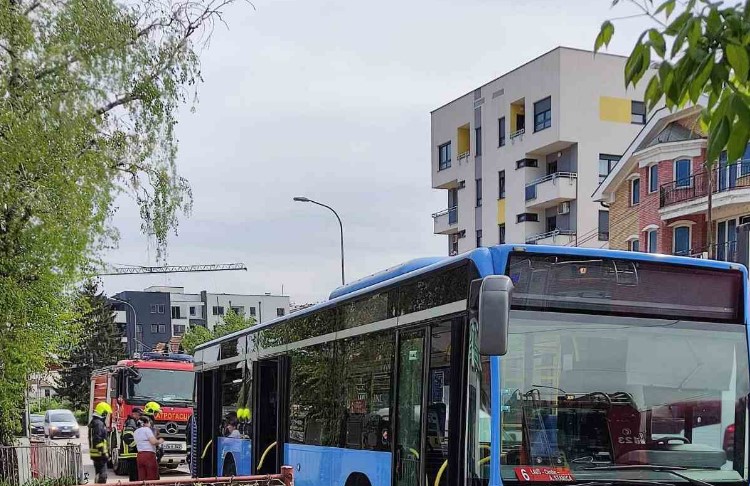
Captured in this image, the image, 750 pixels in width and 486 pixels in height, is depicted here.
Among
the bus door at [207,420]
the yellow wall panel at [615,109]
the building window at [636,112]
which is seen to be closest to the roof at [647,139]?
the yellow wall panel at [615,109]

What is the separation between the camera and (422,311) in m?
8.11

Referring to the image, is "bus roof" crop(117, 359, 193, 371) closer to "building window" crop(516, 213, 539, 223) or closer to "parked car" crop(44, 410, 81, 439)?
"parked car" crop(44, 410, 81, 439)

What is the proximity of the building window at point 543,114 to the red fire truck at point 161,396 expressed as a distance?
25908 mm

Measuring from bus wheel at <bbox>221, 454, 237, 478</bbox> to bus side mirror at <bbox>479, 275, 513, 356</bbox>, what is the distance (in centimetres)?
905

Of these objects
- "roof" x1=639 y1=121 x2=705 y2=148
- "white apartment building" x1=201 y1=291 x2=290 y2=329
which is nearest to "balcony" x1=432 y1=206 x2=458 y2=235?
"roof" x1=639 y1=121 x2=705 y2=148

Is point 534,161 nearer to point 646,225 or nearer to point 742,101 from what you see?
point 646,225

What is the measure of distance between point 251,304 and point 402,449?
13398 cm

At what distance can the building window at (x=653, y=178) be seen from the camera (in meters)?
40.2

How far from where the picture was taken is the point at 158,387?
27828mm

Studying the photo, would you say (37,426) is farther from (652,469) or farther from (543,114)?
(652,469)

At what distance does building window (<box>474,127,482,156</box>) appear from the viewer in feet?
178

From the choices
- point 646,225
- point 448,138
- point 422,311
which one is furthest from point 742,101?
point 448,138

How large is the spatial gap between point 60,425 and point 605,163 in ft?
101

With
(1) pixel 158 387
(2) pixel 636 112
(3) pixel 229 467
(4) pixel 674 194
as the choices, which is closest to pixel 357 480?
(3) pixel 229 467
